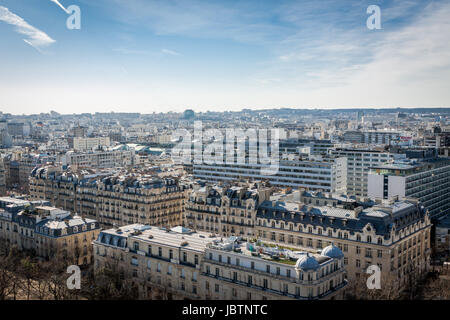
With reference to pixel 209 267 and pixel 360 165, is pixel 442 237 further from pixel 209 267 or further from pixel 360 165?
pixel 209 267

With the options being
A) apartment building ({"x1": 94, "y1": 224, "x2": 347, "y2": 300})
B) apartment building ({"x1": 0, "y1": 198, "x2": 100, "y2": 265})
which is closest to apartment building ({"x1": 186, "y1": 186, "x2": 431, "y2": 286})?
apartment building ({"x1": 94, "y1": 224, "x2": 347, "y2": 300})

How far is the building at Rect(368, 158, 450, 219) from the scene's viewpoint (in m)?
72.8

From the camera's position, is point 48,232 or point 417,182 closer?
point 48,232

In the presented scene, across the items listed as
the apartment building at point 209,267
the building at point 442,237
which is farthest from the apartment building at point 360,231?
the apartment building at point 209,267

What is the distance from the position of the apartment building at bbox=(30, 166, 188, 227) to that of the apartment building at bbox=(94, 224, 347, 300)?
16048mm

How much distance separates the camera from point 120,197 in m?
66.6

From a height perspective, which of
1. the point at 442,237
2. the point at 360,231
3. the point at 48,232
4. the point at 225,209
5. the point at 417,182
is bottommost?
the point at 442,237

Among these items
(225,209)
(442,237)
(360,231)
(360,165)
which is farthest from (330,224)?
(360,165)

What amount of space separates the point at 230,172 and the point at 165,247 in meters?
56.4

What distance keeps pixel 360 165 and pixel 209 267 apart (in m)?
69.3

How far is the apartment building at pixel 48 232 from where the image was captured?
175ft

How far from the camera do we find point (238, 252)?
3872cm

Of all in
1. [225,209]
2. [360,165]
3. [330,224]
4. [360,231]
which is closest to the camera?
[360,231]
